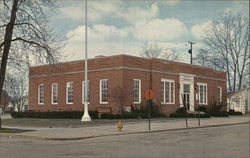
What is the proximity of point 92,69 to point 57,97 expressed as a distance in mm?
7012

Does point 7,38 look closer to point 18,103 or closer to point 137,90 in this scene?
point 137,90

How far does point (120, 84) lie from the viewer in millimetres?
40000

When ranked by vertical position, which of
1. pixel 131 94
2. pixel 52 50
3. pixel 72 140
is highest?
pixel 52 50

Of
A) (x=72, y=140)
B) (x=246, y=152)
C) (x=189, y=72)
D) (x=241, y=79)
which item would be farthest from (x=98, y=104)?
(x=241, y=79)

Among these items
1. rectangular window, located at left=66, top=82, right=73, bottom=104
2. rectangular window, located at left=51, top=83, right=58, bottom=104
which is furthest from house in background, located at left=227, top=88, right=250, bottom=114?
rectangular window, located at left=51, top=83, right=58, bottom=104

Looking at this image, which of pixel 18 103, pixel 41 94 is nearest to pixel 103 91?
pixel 41 94

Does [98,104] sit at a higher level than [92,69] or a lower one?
lower

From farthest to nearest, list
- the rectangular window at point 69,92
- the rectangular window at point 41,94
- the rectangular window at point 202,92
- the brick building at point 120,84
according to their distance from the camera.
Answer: the rectangular window at point 202,92
the rectangular window at point 41,94
the rectangular window at point 69,92
the brick building at point 120,84

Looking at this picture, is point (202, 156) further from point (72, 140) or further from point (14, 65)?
point (14, 65)

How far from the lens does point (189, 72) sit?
49.7 meters

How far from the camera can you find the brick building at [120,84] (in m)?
40.6

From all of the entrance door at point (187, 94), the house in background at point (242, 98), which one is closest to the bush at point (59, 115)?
A: the entrance door at point (187, 94)

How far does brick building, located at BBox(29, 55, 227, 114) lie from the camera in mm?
40594

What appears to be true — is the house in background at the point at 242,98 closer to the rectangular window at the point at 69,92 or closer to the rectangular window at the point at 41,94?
the rectangular window at the point at 69,92
